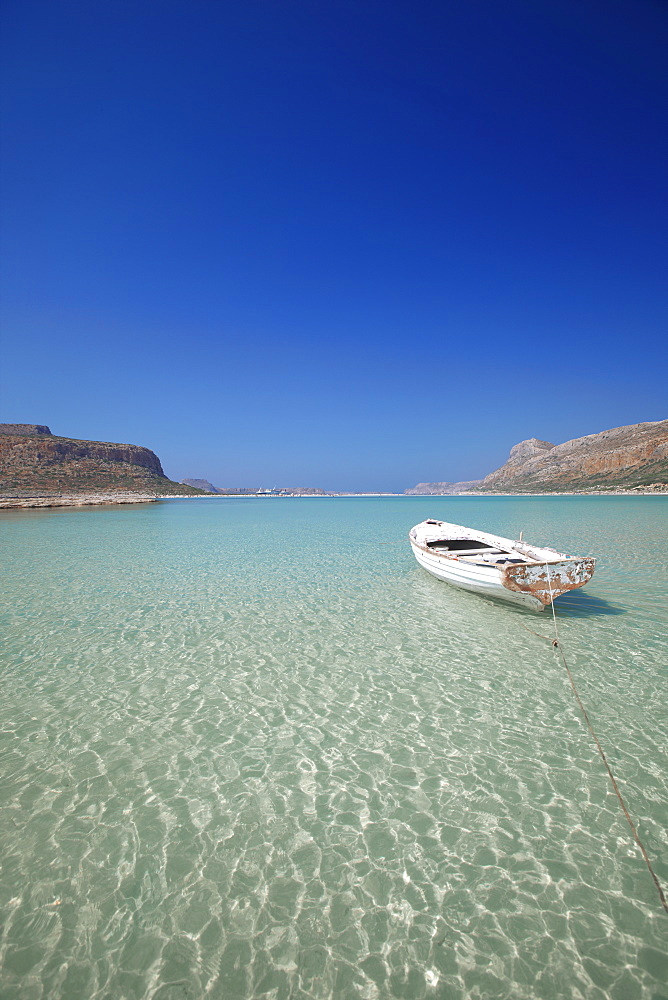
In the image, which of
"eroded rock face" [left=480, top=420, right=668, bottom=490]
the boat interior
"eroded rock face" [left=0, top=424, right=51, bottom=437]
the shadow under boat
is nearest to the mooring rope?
the shadow under boat

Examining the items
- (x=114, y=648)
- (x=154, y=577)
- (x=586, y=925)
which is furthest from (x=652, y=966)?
(x=154, y=577)

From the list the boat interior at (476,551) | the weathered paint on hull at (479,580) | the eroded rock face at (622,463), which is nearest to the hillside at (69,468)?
the boat interior at (476,551)

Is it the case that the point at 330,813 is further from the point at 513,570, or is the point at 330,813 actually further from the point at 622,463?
the point at 622,463

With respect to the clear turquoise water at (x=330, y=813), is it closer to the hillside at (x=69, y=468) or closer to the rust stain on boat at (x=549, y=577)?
the rust stain on boat at (x=549, y=577)

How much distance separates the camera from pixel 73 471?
107062 millimetres

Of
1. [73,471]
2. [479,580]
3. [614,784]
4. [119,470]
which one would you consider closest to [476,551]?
[479,580]

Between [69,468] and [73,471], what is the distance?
4.93 feet

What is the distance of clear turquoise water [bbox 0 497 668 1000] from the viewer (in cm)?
327

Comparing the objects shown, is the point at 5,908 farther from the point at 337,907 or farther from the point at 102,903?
the point at 337,907

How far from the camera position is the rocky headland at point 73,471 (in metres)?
91.8

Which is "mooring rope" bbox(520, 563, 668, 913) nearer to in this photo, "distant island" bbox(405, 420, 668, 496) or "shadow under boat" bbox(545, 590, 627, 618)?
"shadow under boat" bbox(545, 590, 627, 618)

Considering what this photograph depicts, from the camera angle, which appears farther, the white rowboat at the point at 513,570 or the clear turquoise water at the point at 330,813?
the white rowboat at the point at 513,570

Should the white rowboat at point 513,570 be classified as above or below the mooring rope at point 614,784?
above

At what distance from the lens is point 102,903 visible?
12.2ft
